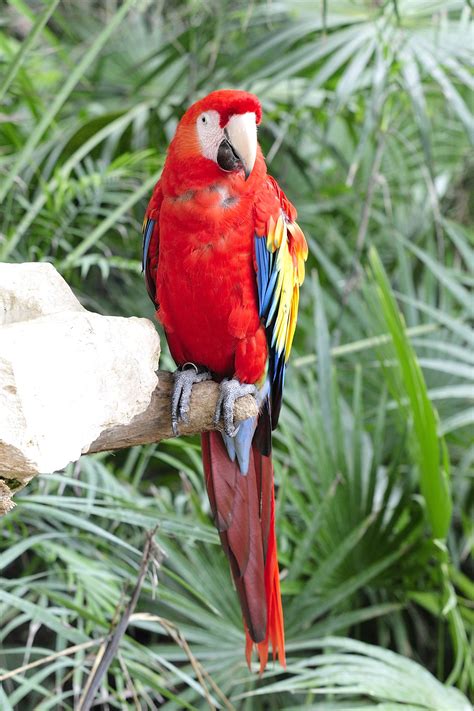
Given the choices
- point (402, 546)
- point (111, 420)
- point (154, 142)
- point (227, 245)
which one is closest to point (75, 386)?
point (111, 420)

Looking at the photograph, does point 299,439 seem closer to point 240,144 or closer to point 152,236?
point 152,236

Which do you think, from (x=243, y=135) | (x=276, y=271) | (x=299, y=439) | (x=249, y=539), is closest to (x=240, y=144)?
(x=243, y=135)

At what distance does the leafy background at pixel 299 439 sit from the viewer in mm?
1056

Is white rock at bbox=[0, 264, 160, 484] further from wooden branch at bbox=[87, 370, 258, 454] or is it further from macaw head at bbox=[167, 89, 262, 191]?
macaw head at bbox=[167, 89, 262, 191]

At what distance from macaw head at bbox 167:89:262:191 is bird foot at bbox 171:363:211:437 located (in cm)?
22

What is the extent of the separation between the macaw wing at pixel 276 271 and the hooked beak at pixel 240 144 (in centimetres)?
6

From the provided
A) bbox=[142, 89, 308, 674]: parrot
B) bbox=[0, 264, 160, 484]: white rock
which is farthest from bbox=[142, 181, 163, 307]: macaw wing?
bbox=[0, 264, 160, 484]: white rock

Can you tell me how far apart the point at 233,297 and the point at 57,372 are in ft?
1.08

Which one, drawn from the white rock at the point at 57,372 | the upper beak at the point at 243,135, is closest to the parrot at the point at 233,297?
the upper beak at the point at 243,135

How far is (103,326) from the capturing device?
707mm

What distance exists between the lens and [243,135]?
852 millimetres

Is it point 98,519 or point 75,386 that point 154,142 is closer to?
point 98,519

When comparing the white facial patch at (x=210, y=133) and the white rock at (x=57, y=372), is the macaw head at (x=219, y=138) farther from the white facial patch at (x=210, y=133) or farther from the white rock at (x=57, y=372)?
the white rock at (x=57, y=372)

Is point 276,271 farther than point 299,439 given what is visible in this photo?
No
